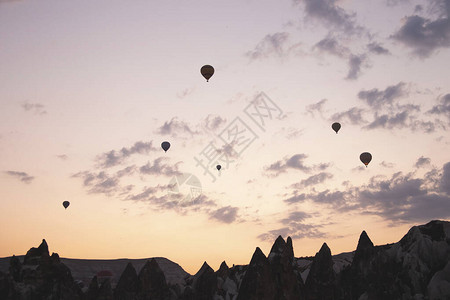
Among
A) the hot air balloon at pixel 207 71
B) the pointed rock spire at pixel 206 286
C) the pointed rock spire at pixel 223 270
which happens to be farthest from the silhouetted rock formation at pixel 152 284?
the hot air balloon at pixel 207 71

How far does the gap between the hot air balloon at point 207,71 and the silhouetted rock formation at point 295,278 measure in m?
26.4

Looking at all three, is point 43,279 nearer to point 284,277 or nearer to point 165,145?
point 284,277

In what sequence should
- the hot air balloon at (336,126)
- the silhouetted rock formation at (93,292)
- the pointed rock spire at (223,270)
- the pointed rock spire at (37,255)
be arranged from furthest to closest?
1. the hot air balloon at (336,126)
2. the pointed rock spire at (223,270)
3. the silhouetted rock formation at (93,292)
4. the pointed rock spire at (37,255)

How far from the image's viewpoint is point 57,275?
4919 cm

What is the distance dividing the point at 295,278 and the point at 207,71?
36550mm

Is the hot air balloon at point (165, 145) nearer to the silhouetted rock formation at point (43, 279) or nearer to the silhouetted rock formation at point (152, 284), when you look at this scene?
the silhouetted rock formation at point (152, 284)

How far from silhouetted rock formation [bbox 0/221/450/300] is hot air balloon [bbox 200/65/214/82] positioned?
86.5ft

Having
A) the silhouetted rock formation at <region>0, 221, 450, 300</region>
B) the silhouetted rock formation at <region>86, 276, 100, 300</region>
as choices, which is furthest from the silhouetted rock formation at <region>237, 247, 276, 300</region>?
the silhouetted rock formation at <region>86, 276, 100, 300</region>

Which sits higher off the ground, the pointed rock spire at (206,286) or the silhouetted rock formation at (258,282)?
the pointed rock spire at (206,286)

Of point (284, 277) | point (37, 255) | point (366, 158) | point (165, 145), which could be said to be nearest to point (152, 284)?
point (37, 255)

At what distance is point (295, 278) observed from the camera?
36.3 metres

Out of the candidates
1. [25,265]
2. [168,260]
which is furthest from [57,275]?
[168,260]

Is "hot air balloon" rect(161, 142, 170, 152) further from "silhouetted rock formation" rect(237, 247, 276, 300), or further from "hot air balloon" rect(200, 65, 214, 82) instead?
"silhouetted rock formation" rect(237, 247, 276, 300)

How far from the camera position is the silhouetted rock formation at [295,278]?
84.9ft
